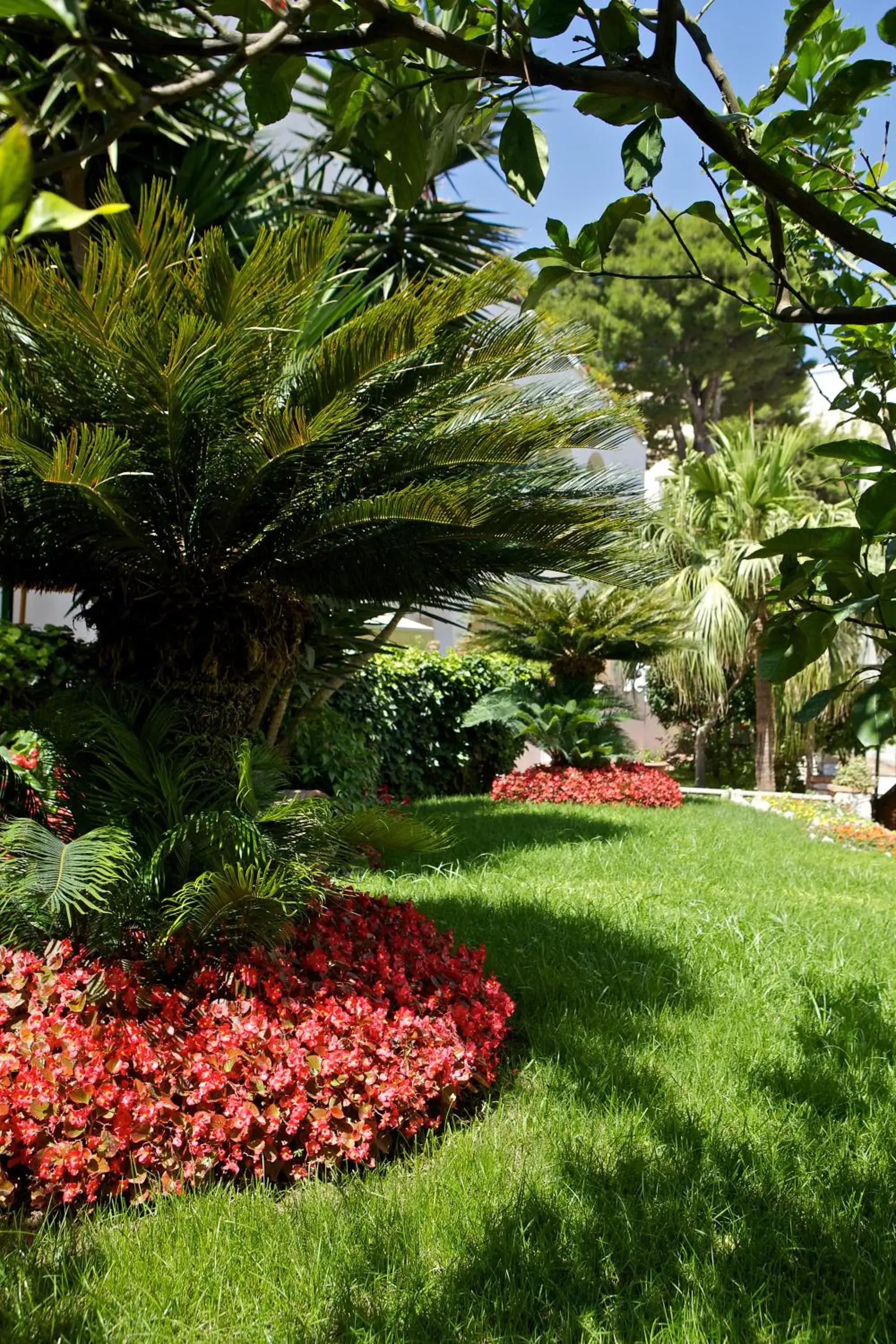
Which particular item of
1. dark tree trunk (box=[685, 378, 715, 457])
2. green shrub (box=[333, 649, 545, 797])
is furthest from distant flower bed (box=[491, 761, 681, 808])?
dark tree trunk (box=[685, 378, 715, 457])

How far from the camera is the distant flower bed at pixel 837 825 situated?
353 inches

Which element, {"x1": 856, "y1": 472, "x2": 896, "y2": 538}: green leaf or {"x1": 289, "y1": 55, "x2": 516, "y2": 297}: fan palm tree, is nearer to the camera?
{"x1": 856, "y1": 472, "x2": 896, "y2": 538}: green leaf

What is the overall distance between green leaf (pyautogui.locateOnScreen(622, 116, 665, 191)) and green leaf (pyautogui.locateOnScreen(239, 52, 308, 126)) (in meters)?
0.43

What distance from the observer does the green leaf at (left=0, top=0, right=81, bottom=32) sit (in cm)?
47

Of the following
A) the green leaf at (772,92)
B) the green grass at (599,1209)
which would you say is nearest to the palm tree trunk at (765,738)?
the green grass at (599,1209)

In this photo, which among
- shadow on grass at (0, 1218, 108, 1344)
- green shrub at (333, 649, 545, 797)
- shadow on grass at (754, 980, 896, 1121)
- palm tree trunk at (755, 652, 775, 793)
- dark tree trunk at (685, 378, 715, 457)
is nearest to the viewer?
shadow on grass at (0, 1218, 108, 1344)

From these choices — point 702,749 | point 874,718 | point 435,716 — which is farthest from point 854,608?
point 702,749

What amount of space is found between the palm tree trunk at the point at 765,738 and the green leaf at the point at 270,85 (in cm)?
1209

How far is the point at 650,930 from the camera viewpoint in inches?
180

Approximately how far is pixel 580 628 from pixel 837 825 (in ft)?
11.0

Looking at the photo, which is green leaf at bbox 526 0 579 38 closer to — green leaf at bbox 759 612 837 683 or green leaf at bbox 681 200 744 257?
green leaf at bbox 681 200 744 257

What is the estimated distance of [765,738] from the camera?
12953 millimetres

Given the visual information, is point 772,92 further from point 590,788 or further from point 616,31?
point 590,788

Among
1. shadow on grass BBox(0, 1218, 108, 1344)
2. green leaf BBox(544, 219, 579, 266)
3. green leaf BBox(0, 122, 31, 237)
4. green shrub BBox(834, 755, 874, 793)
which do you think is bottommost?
shadow on grass BBox(0, 1218, 108, 1344)
